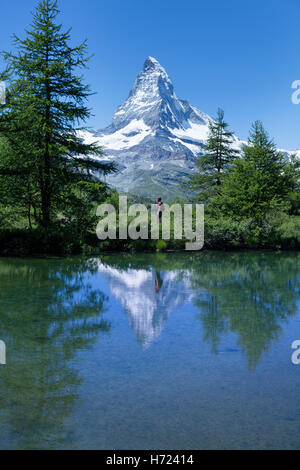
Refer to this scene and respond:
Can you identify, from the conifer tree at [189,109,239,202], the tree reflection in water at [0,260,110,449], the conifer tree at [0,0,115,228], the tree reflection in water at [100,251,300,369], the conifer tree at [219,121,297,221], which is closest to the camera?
the tree reflection in water at [0,260,110,449]

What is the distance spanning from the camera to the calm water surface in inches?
141

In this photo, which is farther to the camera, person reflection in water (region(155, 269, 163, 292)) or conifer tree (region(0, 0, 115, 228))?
conifer tree (region(0, 0, 115, 228))

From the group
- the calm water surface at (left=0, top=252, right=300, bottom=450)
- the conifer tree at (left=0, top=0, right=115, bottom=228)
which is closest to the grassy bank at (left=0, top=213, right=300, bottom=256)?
the conifer tree at (left=0, top=0, right=115, bottom=228)

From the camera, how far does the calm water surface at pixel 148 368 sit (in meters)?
3.57

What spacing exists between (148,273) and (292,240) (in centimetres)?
1506

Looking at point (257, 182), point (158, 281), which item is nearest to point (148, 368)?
point (158, 281)

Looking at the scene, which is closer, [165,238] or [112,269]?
[112,269]

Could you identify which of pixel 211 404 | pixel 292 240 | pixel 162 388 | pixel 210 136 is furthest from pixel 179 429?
pixel 210 136

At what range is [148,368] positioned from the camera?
5113mm

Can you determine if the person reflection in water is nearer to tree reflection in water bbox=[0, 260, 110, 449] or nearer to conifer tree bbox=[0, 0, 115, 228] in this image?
tree reflection in water bbox=[0, 260, 110, 449]

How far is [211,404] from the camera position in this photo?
4129 mm

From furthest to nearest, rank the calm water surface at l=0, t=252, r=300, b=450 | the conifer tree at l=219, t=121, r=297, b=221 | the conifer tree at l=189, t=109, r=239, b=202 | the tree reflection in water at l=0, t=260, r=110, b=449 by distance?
the conifer tree at l=189, t=109, r=239, b=202 < the conifer tree at l=219, t=121, r=297, b=221 < the tree reflection in water at l=0, t=260, r=110, b=449 < the calm water surface at l=0, t=252, r=300, b=450

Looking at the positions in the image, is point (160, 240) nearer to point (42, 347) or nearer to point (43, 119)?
point (43, 119)

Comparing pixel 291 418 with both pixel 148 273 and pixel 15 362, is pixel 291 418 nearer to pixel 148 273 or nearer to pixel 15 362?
pixel 15 362
